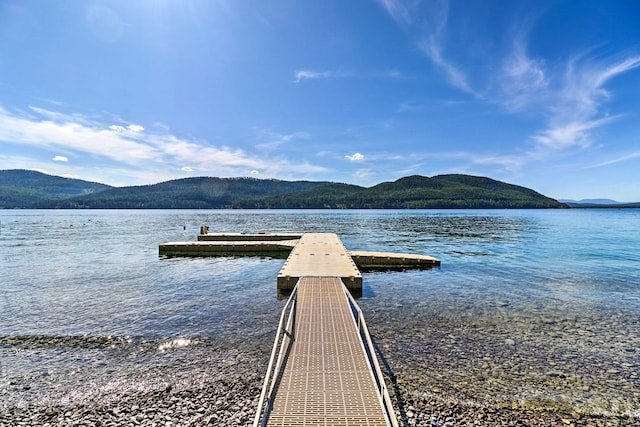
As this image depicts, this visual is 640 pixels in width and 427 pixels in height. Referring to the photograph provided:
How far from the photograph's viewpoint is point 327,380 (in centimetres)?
689

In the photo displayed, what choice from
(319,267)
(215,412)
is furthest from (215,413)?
(319,267)

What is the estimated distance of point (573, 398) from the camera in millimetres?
7441

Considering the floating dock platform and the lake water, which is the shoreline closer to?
the lake water

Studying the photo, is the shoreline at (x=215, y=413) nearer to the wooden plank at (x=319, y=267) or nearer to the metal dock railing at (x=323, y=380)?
the metal dock railing at (x=323, y=380)

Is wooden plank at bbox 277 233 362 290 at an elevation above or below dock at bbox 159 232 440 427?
above

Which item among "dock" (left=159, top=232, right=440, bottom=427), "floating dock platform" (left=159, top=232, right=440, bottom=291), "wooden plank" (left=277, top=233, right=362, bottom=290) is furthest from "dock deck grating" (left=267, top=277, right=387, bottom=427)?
"floating dock platform" (left=159, top=232, right=440, bottom=291)

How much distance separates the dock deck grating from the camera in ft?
18.7

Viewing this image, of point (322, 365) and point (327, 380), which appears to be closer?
point (327, 380)

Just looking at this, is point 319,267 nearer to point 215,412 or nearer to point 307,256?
point 307,256

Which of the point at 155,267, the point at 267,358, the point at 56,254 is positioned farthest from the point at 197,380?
the point at 56,254

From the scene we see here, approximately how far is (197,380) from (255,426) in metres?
4.08

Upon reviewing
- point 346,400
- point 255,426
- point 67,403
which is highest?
point 255,426

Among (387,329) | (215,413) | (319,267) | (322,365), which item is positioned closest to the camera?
(215,413)

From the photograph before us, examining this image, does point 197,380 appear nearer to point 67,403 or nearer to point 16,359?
point 67,403
